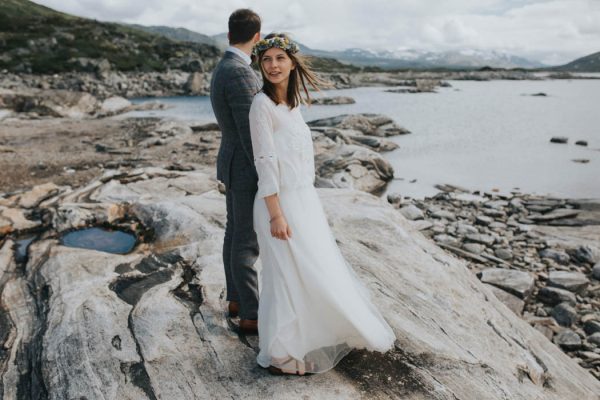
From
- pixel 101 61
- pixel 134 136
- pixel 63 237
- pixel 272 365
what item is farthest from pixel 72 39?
pixel 272 365

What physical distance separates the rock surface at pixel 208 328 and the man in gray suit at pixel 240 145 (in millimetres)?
672

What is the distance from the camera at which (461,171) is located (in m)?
19.9

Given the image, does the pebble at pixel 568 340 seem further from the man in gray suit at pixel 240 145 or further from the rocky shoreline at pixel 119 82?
the rocky shoreline at pixel 119 82

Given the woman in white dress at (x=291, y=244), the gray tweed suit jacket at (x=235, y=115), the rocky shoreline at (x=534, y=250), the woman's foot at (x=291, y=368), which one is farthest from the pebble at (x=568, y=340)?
the gray tweed suit jacket at (x=235, y=115)

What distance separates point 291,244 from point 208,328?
1642 mm

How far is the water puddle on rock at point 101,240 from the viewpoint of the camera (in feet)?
24.0

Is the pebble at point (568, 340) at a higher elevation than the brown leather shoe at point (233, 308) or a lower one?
lower

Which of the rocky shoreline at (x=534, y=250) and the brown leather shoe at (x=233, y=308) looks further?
the rocky shoreline at (x=534, y=250)

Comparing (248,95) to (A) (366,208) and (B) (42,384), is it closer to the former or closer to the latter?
(B) (42,384)

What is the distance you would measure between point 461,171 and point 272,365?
1778cm

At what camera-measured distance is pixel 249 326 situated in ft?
15.1

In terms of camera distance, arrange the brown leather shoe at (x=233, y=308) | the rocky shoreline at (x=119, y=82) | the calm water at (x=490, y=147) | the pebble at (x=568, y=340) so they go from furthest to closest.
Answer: the rocky shoreline at (x=119, y=82)
the calm water at (x=490, y=147)
the pebble at (x=568, y=340)
the brown leather shoe at (x=233, y=308)

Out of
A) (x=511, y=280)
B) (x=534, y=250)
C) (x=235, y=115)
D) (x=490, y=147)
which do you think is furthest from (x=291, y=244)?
(x=490, y=147)

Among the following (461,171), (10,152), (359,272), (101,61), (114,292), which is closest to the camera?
(114,292)
